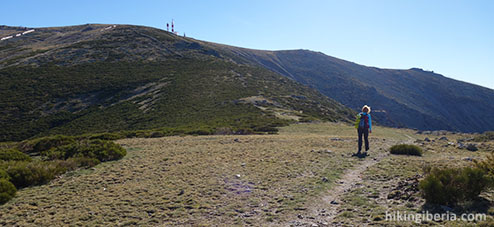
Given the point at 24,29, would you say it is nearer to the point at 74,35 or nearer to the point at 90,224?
the point at 74,35

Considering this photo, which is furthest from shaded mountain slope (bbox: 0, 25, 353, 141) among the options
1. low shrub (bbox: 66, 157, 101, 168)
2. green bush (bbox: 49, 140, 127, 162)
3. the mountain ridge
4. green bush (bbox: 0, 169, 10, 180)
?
green bush (bbox: 0, 169, 10, 180)

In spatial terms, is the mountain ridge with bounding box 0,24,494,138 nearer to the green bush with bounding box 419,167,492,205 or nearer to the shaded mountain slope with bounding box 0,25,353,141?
the shaded mountain slope with bounding box 0,25,353,141

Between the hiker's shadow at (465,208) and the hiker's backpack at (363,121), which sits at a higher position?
the hiker's backpack at (363,121)

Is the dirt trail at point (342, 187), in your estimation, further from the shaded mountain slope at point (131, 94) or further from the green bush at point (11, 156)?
the shaded mountain slope at point (131, 94)

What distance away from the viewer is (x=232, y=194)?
25.4 feet

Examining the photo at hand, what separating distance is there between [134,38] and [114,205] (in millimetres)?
94155

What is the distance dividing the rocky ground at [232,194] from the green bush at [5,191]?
0.25 meters

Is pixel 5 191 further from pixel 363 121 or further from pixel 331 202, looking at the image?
pixel 363 121

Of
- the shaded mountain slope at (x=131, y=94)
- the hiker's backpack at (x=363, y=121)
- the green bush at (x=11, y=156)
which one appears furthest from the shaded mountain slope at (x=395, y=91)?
the green bush at (x=11, y=156)

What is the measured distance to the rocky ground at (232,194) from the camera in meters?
6.12

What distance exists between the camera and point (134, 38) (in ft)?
299

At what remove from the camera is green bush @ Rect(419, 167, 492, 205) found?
588cm

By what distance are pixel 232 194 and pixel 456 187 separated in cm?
520

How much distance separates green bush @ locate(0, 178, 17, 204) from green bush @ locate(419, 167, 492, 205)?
34.3 feet
